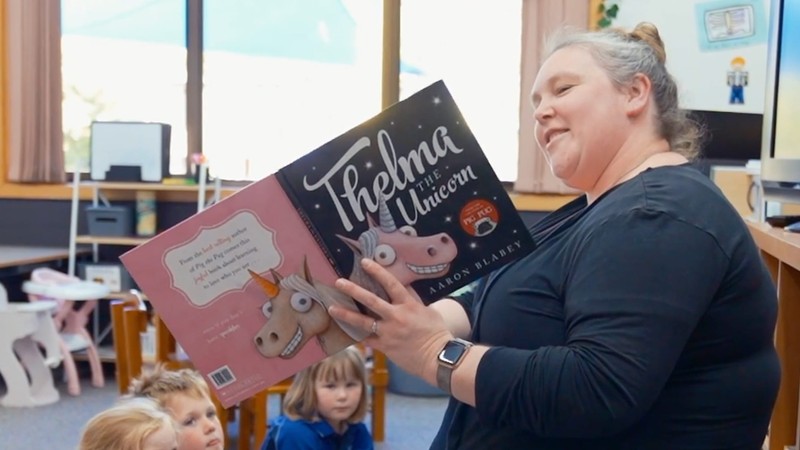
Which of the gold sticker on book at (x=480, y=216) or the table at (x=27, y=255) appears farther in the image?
the table at (x=27, y=255)

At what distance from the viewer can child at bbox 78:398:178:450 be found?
1.43 m

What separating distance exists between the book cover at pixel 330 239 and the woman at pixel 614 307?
0.13 ft

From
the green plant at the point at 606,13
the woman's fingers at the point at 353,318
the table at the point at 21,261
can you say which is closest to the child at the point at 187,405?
the woman's fingers at the point at 353,318

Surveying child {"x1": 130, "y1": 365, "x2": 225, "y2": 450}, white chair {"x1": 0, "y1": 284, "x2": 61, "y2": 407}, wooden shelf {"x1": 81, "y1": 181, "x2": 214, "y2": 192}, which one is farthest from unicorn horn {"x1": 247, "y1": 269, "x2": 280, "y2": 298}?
wooden shelf {"x1": 81, "y1": 181, "x2": 214, "y2": 192}

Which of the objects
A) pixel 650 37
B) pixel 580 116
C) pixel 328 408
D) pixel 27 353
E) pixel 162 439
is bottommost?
pixel 27 353

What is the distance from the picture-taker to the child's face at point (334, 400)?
7.43 ft

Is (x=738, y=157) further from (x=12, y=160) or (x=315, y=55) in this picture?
(x=12, y=160)

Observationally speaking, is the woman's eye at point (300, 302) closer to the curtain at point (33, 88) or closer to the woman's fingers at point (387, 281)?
the woman's fingers at point (387, 281)

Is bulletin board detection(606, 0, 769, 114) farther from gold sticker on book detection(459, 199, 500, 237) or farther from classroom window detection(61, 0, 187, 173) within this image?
gold sticker on book detection(459, 199, 500, 237)

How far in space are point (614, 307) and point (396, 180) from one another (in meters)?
0.29

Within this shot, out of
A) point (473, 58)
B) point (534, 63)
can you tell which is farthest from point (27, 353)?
point (534, 63)

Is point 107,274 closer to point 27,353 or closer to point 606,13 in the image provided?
point 27,353

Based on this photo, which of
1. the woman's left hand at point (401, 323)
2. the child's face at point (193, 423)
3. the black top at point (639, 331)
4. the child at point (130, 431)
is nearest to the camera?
the black top at point (639, 331)

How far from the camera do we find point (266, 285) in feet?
3.07
